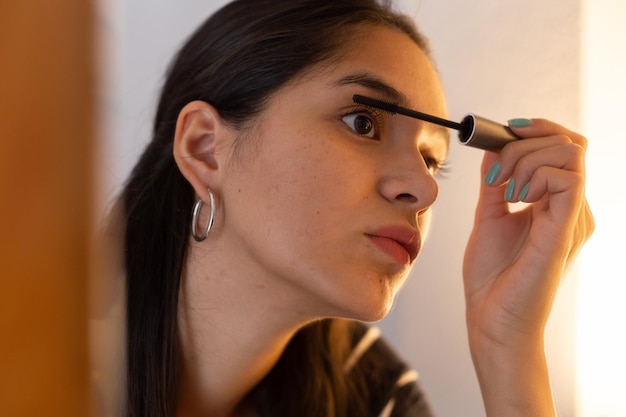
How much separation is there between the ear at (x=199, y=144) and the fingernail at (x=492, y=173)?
0.34 m

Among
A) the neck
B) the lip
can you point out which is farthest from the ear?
the lip

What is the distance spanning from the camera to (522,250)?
0.85 metres

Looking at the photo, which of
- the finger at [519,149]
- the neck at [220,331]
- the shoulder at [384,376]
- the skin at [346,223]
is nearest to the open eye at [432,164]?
the skin at [346,223]

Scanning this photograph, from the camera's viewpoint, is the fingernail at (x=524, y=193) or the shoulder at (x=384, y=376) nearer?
the fingernail at (x=524, y=193)

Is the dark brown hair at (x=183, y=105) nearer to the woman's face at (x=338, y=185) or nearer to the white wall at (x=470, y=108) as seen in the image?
the woman's face at (x=338, y=185)

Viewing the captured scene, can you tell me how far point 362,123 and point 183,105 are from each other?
0.25 meters

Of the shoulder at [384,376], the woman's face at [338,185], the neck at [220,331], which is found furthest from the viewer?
the shoulder at [384,376]

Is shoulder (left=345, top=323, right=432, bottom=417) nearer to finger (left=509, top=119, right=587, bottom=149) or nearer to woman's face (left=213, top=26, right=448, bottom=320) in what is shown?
woman's face (left=213, top=26, right=448, bottom=320)

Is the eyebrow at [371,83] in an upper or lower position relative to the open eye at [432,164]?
upper

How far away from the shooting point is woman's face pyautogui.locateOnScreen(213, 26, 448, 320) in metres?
0.70

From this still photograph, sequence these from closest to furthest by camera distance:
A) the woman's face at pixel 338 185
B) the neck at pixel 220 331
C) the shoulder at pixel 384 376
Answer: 1. the woman's face at pixel 338 185
2. the neck at pixel 220 331
3. the shoulder at pixel 384 376

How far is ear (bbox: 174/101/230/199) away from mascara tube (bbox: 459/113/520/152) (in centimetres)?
29

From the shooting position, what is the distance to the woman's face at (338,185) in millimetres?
703

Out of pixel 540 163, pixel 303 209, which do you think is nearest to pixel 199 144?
pixel 303 209
